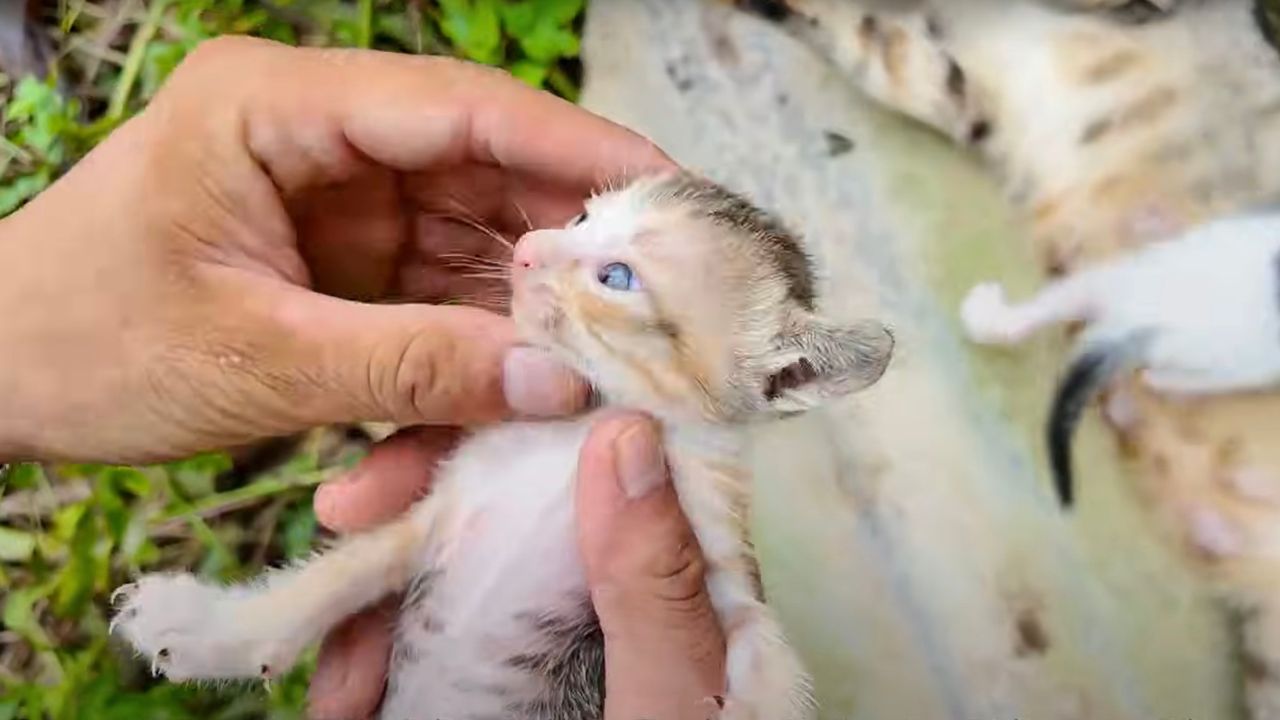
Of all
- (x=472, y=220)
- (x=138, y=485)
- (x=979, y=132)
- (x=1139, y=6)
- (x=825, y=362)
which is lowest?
(x=138, y=485)

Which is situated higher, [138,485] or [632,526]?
[632,526]

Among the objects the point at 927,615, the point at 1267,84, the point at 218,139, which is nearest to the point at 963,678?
the point at 927,615

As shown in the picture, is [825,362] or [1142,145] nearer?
[825,362]

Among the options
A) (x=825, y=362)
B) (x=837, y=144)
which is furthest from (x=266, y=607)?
(x=837, y=144)

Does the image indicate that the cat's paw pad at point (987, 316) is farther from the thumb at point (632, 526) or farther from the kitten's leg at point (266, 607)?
the kitten's leg at point (266, 607)

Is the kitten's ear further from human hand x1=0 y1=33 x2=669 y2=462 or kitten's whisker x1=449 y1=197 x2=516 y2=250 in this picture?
kitten's whisker x1=449 y1=197 x2=516 y2=250

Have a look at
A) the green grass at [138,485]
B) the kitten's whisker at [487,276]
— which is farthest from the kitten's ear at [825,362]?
the green grass at [138,485]

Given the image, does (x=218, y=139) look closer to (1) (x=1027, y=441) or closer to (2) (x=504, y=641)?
(2) (x=504, y=641)

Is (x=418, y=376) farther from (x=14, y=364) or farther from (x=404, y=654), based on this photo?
(x=14, y=364)
